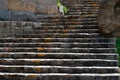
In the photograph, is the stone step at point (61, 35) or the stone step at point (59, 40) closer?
the stone step at point (59, 40)

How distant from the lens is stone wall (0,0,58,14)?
276 inches

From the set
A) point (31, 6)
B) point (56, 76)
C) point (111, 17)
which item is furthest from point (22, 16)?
point (56, 76)

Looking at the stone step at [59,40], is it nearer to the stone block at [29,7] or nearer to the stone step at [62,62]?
the stone step at [62,62]

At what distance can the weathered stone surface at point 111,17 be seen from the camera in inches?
220

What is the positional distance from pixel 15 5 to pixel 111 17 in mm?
2795

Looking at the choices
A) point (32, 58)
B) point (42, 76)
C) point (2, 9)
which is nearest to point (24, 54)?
point (32, 58)

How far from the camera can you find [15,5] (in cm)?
715

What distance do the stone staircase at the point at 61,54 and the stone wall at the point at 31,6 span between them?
2.53 ft

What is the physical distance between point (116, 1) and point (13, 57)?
8.01 ft

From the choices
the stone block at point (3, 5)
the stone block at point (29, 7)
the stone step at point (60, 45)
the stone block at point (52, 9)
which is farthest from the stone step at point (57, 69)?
the stone block at point (52, 9)

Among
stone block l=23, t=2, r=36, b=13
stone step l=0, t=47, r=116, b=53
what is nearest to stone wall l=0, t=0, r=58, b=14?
stone block l=23, t=2, r=36, b=13

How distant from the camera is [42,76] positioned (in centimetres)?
427

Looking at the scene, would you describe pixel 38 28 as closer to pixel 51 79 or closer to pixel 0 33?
pixel 0 33

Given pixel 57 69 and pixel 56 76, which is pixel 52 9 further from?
pixel 56 76
